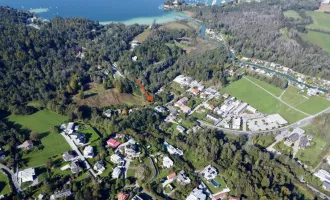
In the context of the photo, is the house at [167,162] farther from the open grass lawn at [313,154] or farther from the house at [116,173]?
the open grass lawn at [313,154]

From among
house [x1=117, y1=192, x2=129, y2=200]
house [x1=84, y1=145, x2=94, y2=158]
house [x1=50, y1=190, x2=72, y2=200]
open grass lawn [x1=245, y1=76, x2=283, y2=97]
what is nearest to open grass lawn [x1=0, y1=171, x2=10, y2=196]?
house [x1=50, y1=190, x2=72, y2=200]

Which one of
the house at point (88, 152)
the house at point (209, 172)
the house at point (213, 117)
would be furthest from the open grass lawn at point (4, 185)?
the house at point (213, 117)

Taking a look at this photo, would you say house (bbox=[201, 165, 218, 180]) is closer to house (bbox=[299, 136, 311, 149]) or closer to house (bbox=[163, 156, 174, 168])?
house (bbox=[163, 156, 174, 168])

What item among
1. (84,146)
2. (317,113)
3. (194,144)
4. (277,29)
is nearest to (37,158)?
(84,146)

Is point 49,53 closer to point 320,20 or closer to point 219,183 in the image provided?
point 219,183

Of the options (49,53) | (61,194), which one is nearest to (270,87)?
(61,194)

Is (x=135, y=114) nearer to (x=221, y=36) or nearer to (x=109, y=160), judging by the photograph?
(x=109, y=160)
